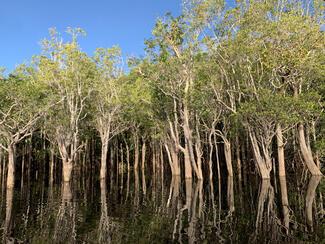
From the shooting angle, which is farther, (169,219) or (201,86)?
(201,86)

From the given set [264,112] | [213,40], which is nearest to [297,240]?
[264,112]

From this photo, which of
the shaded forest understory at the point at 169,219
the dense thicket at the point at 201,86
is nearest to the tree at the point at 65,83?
the dense thicket at the point at 201,86

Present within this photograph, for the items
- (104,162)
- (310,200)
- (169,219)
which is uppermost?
(104,162)

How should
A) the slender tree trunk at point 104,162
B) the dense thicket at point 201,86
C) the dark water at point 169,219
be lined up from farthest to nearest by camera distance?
1. the slender tree trunk at point 104,162
2. the dense thicket at point 201,86
3. the dark water at point 169,219

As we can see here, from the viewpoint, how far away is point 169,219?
15.9m

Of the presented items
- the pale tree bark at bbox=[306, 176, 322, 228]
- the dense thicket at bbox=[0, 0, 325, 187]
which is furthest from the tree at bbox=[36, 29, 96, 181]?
the pale tree bark at bbox=[306, 176, 322, 228]

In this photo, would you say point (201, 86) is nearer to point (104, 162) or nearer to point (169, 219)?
point (104, 162)

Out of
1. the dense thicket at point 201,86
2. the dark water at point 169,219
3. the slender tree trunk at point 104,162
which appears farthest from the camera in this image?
the slender tree trunk at point 104,162

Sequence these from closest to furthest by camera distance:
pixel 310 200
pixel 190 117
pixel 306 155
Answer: pixel 310 200, pixel 306 155, pixel 190 117

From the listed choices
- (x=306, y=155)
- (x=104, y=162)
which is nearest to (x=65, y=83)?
(x=104, y=162)

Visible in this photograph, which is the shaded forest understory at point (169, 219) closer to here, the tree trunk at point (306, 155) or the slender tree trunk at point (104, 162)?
the tree trunk at point (306, 155)

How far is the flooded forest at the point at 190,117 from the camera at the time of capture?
47.9ft

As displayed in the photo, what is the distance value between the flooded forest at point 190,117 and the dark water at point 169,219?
59mm

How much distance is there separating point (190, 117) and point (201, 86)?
4103 mm
